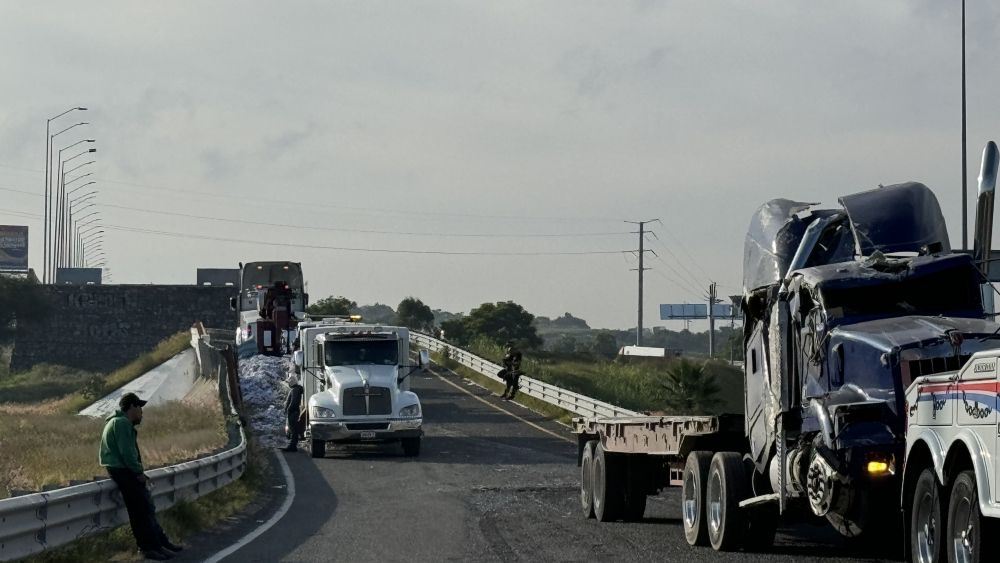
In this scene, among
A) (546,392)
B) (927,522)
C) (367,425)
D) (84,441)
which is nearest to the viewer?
(927,522)

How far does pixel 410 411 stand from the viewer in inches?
1193

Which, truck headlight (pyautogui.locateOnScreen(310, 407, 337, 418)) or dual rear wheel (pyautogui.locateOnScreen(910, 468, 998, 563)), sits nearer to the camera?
dual rear wheel (pyautogui.locateOnScreen(910, 468, 998, 563))

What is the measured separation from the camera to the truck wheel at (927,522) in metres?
10.1

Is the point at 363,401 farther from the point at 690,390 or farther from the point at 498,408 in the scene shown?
the point at 690,390

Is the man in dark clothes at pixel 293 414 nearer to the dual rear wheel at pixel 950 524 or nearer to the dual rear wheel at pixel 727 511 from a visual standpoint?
the dual rear wheel at pixel 727 511

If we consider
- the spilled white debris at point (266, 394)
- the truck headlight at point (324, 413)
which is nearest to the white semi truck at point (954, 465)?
the truck headlight at point (324, 413)

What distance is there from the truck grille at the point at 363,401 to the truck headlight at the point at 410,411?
26 cm

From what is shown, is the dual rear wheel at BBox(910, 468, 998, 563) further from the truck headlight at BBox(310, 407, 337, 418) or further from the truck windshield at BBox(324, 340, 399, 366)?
the truck windshield at BBox(324, 340, 399, 366)

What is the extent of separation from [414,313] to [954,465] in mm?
131287

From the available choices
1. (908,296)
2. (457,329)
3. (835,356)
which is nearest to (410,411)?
(908,296)

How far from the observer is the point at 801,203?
601 inches

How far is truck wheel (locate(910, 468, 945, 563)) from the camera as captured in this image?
10078 mm

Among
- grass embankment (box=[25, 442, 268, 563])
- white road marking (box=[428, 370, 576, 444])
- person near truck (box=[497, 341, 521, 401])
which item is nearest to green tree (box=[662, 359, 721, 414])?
white road marking (box=[428, 370, 576, 444])

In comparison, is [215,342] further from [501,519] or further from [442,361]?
[501,519]
